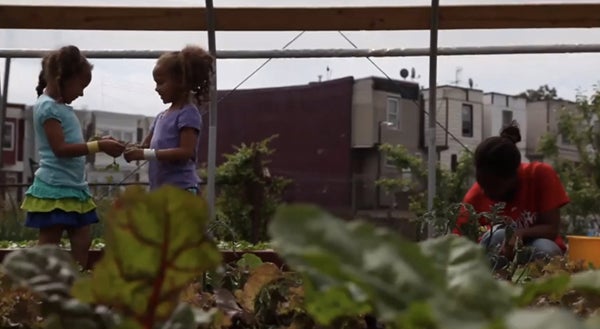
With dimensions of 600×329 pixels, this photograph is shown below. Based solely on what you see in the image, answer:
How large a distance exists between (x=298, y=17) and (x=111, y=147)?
232 cm

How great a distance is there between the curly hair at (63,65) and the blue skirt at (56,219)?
1.67 ft

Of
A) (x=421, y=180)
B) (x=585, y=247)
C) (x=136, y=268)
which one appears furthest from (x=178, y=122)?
(x=421, y=180)

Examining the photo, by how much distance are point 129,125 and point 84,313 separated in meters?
35.5

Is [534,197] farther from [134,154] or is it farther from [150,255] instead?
[150,255]

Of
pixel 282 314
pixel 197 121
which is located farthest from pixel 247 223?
pixel 282 314

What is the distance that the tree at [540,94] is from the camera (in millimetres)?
36969

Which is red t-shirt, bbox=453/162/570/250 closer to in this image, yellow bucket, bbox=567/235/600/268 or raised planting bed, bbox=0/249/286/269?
yellow bucket, bbox=567/235/600/268

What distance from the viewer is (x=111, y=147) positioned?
354 cm

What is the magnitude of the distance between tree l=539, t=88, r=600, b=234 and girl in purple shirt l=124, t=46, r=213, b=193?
1579 cm

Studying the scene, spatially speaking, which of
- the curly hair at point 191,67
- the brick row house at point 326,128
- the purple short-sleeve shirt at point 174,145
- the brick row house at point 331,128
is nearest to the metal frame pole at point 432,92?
the curly hair at point 191,67

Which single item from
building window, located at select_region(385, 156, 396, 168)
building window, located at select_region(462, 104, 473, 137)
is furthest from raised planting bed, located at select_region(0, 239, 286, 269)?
building window, located at select_region(462, 104, 473, 137)

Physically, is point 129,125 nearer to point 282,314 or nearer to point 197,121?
point 197,121

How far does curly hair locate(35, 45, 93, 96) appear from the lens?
3.73 metres

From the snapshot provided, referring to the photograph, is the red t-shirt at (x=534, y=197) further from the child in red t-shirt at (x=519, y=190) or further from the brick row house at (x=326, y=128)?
the brick row house at (x=326, y=128)
